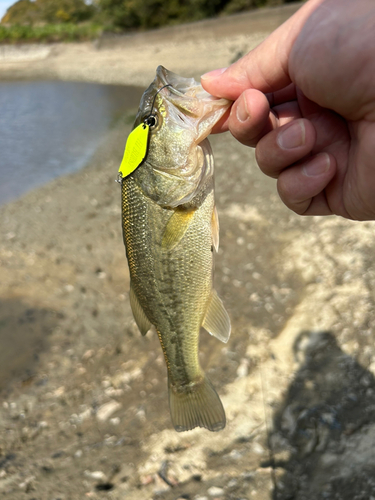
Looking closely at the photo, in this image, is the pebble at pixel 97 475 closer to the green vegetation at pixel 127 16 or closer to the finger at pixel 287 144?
the finger at pixel 287 144

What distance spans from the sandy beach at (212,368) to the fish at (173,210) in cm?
122

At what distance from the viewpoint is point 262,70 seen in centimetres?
226

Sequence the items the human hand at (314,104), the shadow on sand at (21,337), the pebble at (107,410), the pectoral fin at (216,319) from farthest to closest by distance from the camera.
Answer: the shadow on sand at (21,337)
the pebble at (107,410)
the pectoral fin at (216,319)
the human hand at (314,104)

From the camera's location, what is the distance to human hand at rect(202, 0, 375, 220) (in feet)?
6.35

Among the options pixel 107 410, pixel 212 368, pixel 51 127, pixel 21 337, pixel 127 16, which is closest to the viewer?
pixel 107 410

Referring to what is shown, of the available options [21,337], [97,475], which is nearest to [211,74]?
[97,475]

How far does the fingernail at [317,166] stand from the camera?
2.23m

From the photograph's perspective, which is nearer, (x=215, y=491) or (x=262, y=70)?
(x=262, y=70)

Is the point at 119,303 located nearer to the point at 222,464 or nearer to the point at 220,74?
the point at 222,464

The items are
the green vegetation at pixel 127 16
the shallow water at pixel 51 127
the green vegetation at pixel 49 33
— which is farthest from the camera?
the green vegetation at pixel 49 33

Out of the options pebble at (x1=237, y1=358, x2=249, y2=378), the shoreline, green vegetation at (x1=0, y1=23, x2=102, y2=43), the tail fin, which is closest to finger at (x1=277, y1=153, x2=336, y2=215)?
the tail fin

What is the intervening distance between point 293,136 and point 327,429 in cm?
244

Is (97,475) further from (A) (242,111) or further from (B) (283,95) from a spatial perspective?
(B) (283,95)

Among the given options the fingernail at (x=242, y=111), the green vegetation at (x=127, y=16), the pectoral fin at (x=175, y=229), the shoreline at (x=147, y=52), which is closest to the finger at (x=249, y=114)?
the fingernail at (x=242, y=111)
